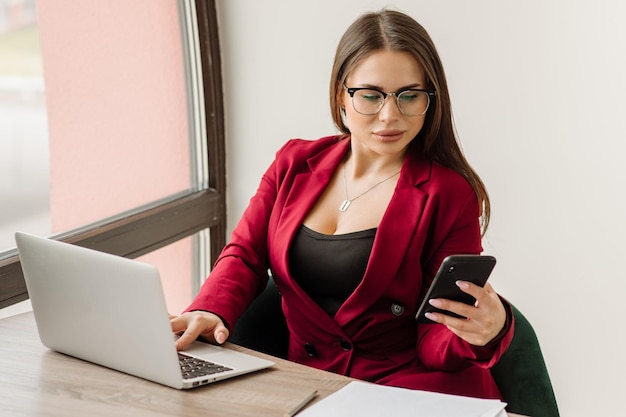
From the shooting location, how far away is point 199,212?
3303 mm

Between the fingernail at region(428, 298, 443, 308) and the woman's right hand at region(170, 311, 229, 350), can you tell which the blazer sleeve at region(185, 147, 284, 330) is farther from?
the fingernail at region(428, 298, 443, 308)

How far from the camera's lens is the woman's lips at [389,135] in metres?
1.99

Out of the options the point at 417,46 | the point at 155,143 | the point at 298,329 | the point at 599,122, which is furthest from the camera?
the point at 155,143

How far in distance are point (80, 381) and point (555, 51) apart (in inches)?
70.5

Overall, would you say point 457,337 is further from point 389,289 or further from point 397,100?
point 397,100

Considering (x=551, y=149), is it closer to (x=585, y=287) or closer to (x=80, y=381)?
(x=585, y=287)

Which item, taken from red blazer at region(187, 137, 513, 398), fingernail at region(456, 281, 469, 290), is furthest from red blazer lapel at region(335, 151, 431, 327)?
fingernail at region(456, 281, 469, 290)

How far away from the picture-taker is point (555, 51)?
2750 mm

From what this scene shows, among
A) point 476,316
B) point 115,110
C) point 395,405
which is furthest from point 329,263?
point 115,110

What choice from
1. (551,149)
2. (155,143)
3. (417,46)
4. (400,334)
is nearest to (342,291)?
(400,334)

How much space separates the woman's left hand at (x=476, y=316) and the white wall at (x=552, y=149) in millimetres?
1127

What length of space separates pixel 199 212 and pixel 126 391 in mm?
1691

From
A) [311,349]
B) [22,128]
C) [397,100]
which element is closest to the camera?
[397,100]

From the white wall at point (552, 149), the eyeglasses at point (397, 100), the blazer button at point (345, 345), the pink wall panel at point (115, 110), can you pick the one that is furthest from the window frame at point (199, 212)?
the eyeglasses at point (397, 100)
